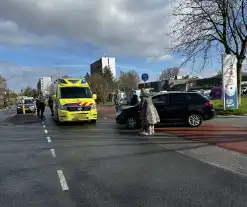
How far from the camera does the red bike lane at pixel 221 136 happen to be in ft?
30.1

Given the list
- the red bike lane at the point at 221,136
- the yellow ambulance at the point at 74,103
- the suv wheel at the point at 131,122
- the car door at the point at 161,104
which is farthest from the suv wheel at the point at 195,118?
the yellow ambulance at the point at 74,103

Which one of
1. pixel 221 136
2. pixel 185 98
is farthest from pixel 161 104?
pixel 221 136

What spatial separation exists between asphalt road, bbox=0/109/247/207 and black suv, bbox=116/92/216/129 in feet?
14.3

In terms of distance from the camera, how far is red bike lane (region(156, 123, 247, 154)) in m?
9.17

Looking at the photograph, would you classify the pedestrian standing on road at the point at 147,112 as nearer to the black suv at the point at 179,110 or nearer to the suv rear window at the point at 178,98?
the black suv at the point at 179,110

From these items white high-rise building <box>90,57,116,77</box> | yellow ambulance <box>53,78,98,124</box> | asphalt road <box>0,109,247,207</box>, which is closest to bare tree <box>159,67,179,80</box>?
white high-rise building <box>90,57,116,77</box>

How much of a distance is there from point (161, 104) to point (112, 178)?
26.7 feet

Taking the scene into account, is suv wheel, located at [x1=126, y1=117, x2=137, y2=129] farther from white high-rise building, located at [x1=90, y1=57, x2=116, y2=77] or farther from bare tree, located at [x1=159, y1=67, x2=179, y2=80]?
bare tree, located at [x1=159, y1=67, x2=179, y2=80]

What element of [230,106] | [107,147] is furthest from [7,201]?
[230,106]

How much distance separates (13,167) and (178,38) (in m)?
16.3

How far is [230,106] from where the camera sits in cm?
1916

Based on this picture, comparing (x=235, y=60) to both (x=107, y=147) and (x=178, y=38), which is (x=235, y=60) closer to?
(x=178, y=38)

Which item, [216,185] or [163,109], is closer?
[216,185]

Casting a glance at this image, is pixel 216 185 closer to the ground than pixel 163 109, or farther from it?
closer to the ground
